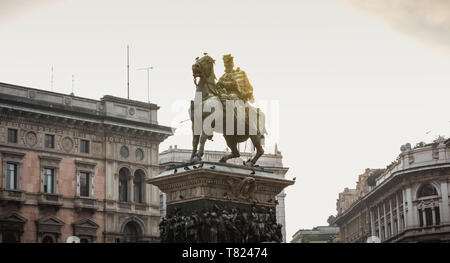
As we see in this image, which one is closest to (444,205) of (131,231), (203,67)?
(131,231)

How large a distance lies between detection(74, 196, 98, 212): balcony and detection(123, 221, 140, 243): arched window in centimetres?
297

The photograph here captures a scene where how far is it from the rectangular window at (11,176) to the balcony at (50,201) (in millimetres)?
1930

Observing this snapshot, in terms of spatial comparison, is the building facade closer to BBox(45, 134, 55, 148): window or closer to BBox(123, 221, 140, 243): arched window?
BBox(123, 221, 140, 243): arched window

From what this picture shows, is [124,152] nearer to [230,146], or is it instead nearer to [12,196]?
[12,196]

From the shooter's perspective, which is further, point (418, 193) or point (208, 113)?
point (418, 193)

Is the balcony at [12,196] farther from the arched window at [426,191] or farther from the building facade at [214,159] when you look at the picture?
the arched window at [426,191]

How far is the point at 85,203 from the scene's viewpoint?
208 ft

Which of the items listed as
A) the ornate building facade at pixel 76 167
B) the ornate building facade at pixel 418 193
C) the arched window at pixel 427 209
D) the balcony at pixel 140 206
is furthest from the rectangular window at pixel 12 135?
the arched window at pixel 427 209

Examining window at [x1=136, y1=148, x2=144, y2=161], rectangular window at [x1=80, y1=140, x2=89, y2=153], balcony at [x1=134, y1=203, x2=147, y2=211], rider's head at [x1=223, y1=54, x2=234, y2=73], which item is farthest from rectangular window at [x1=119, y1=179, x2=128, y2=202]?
rider's head at [x1=223, y1=54, x2=234, y2=73]

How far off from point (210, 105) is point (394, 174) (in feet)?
180

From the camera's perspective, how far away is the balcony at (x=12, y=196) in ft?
194

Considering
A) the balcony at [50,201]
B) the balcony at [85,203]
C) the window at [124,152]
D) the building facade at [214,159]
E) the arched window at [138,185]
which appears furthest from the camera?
the building facade at [214,159]

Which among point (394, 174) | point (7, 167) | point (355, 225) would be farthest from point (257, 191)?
point (355, 225)

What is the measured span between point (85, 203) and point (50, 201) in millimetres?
2666
